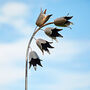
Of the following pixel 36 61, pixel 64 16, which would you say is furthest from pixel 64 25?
pixel 36 61

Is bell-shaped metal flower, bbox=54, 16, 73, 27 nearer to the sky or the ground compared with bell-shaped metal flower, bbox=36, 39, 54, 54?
nearer to the sky

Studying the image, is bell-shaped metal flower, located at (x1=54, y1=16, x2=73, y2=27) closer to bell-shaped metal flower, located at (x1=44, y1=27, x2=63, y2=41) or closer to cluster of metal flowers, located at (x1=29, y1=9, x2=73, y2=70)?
cluster of metal flowers, located at (x1=29, y1=9, x2=73, y2=70)

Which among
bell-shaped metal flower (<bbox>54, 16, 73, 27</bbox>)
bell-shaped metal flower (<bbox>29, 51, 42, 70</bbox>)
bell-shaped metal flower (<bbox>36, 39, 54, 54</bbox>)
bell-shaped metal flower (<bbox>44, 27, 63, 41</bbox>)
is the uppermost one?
bell-shaped metal flower (<bbox>54, 16, 73, 27</bbox>)

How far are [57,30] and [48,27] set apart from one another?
0.24 meters

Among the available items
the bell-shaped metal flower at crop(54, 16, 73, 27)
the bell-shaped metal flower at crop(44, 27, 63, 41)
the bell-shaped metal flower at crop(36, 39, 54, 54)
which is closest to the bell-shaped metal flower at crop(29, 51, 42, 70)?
the bell-shaped metal flower at crop(36, 39, 54, 54)

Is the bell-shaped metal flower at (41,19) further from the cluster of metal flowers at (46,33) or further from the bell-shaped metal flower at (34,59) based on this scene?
the bell-shaped metal flower at (34,59)

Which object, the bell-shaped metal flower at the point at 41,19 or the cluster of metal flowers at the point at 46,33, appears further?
the bell-shaped metal flower at the point at 41,19

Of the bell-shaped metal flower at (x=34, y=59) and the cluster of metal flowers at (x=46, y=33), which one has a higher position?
the cluster of metal flowers at (x=46, y=33)

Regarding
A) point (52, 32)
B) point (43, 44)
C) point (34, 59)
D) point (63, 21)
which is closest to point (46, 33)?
point (52, 32)

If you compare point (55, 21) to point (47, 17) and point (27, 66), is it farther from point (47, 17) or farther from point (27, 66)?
point (27, 66)

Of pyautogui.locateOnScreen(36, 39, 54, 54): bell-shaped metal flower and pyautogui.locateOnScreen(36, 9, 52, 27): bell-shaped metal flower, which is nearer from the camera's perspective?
pyautogui.locateOnScreen(36, 39, 54, 54): bell-shaped metal flower

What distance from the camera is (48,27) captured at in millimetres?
4594

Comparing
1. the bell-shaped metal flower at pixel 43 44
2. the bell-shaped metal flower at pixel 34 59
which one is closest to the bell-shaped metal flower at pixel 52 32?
the bell-shaped metal flower at pixel 43 44

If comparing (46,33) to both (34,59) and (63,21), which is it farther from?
(34,59)
